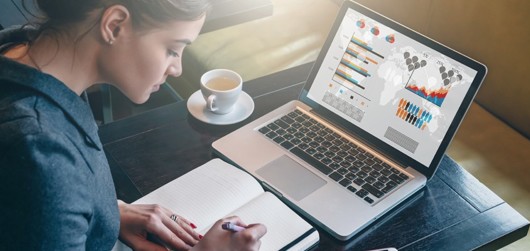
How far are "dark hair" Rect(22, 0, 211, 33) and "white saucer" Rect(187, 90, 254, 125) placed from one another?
0.45 m

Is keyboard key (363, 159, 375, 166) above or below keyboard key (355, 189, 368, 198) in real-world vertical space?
above

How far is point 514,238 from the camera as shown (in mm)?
1168

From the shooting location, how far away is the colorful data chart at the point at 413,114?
1211 mm

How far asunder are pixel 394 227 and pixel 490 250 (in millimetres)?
176

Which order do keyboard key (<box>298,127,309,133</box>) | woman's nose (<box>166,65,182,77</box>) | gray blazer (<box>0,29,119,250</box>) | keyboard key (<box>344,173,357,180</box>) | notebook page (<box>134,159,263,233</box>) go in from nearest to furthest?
gray blazer (<box>0,29,119,250</box>)
woman's nose (<box>166,65,182,77</box>)
notebook page (<box>134,159,263,233</box>)
keyboard key (<box>344,173,357,180</box>)
keyboard key (<box>298,127,309,133</box>)

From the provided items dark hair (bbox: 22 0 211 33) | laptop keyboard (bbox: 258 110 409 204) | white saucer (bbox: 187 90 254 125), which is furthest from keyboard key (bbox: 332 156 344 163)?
dark hair (bbox: 22 0 211 33)

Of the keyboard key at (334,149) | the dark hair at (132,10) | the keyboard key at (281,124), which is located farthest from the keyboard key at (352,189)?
the dark hair at (132,10)

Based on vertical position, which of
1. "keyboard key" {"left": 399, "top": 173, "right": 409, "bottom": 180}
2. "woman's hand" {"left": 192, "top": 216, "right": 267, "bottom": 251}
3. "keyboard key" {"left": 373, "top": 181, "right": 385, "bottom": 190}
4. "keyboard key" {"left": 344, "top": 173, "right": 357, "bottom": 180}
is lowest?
"woman's hand" {"left": 192, "top": 216, "right": 267, "bottom": 251}

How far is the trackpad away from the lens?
1.18m

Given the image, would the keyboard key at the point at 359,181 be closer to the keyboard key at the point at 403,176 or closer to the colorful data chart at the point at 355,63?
the keyboard key at the point at 403,176

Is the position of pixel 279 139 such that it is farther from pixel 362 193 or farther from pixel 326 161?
pixel 362 193

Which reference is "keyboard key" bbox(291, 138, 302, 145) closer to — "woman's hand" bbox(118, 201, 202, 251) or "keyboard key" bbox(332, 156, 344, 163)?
"keyboard key" bbox(332, 156, 344, 163)

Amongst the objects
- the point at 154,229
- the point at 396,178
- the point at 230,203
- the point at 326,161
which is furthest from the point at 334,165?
the point at 154,229

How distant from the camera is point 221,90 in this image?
135 centimetres
